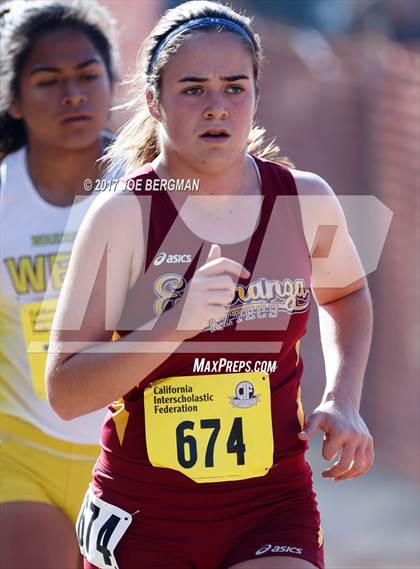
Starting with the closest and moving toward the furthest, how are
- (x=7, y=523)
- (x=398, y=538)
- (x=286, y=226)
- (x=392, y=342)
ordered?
1. (x=286, y=226)
2. (x=7, y=523)
3. (x=398, y=538)
4. (x=392, y=342)

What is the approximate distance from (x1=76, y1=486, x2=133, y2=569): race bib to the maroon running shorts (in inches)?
0.6

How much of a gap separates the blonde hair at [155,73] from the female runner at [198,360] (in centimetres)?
2

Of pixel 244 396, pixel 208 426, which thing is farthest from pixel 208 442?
pixel 244 396

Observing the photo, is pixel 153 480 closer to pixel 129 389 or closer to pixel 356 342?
pixel 129 389

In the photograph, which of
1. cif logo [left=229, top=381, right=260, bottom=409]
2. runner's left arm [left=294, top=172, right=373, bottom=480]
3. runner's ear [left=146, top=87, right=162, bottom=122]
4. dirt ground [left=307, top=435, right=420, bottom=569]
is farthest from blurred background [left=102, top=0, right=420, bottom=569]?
runner's ear [left=146, top=87, right=162, bottom=122]

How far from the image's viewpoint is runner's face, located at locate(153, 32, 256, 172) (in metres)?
3.01

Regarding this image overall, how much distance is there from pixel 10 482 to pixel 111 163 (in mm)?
1057

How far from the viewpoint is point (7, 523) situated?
3.75 metres

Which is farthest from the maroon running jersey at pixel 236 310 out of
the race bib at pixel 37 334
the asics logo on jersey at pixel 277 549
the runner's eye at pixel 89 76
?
the runner's eye at pixel 89 76

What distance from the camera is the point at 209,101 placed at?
9.82 ft

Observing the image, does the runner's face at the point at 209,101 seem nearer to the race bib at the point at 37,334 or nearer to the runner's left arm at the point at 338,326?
the runner's left arm at the point at 338,326

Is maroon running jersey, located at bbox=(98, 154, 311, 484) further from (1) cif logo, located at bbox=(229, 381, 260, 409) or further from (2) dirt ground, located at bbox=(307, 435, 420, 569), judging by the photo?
(2) dirt ground, located at bbox=(307, 435, 420, 569)

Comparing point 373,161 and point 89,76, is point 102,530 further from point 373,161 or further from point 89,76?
point 373,161

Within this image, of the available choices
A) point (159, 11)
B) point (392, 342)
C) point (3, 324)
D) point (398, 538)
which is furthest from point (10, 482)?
point (159, 11)
